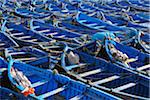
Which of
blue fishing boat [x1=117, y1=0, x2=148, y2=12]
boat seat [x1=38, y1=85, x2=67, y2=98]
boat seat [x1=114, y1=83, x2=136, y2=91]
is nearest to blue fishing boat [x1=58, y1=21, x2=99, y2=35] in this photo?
boat seat [x1=114, y1=83, x2=136, y2=91]

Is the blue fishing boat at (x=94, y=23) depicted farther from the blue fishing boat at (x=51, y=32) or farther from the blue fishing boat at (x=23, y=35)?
the blue fishing boat at (x=23, y=35)

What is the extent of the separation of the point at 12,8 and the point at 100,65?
11.6 m

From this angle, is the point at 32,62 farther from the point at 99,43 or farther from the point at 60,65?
the point at 99,43

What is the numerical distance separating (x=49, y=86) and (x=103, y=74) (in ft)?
6.32

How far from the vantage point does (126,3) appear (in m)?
25.9

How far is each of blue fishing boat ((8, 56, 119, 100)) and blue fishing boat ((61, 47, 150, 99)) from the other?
37cm

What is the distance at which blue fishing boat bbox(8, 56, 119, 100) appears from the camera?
8.80 metres

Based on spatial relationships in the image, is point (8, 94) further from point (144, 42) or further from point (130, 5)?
point (130, 5)

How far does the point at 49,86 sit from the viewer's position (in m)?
9.64

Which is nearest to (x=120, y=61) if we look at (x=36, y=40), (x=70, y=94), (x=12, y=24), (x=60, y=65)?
(x=60, y=65)

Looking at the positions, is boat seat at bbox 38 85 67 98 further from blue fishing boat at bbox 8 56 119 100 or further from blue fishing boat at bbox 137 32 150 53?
blue fishing boat at bbox 137 32 150 53

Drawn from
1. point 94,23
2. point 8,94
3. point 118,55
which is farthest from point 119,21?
point 8,94

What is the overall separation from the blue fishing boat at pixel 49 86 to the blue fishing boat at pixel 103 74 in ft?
1.21

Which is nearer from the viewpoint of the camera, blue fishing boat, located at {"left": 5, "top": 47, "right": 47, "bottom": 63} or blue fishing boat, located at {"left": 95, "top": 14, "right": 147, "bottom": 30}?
blue fishing boat, located at {"left": 5, "top": 47, "right": 47, "bottom": 63}
